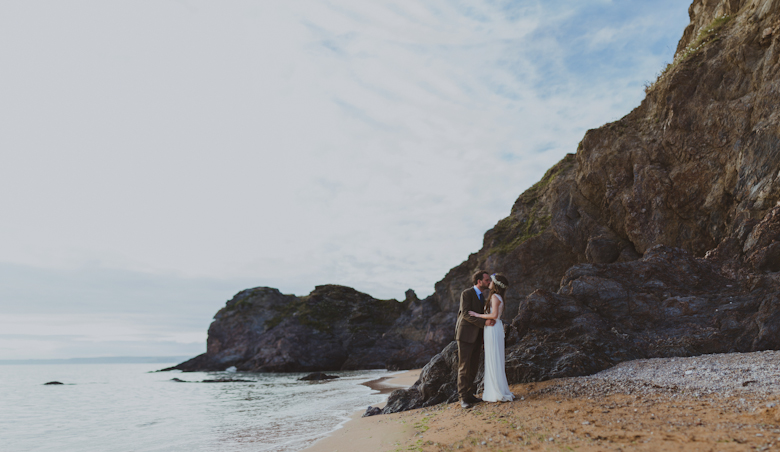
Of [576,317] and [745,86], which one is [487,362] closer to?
[576,317]

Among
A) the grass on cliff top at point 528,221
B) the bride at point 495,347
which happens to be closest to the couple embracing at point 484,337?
the bride at point 495,347

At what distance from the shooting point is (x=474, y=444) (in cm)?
597

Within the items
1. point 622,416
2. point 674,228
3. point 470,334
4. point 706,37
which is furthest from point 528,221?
point 622,416

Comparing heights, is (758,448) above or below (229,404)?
above

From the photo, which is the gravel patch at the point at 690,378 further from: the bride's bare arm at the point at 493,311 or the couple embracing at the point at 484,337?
the bride's bare arm at the point at 493,311

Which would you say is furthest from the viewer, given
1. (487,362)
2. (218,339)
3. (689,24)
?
(218,339)

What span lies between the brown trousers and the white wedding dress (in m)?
0.34

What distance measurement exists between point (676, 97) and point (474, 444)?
2277 centimetres

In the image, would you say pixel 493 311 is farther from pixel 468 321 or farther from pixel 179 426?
pixel 179 426

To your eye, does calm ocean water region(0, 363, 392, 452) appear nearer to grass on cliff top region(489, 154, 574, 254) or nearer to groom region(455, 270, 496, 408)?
groom region(455, 270, 496, 408)

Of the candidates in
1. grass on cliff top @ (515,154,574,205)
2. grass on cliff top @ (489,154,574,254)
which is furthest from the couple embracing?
grass on cliff top @ (515,154,574,205)

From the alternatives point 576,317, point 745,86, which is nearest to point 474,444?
point 576,317

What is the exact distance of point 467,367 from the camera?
8.84 m

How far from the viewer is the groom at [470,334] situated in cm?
875
